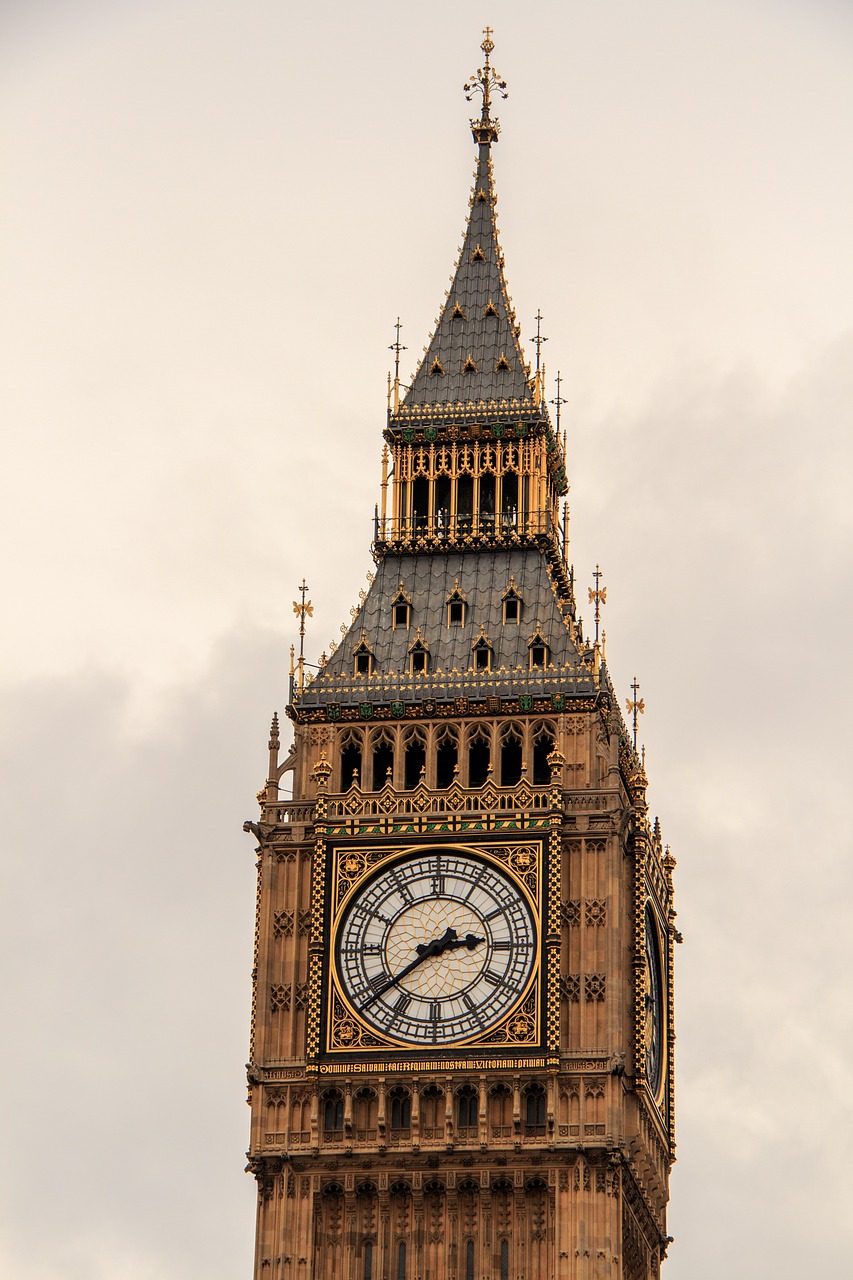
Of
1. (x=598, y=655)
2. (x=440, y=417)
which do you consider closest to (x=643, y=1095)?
(x=598, y=655)

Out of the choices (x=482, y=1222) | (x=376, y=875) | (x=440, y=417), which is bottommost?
(x=482, y=1222)

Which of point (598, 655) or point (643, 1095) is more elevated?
point (598, 655)

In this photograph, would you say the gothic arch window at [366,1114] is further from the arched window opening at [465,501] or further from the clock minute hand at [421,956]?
the arched window opening at [465,501]

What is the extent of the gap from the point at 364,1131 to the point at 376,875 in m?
5.66

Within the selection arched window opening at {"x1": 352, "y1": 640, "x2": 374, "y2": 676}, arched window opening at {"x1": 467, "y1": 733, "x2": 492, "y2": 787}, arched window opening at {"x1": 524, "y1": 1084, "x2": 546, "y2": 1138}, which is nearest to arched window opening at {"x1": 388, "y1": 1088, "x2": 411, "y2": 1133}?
arched window opening at {"x1": 524, "y1": 1084, "x2": 546, "y2": 1138}

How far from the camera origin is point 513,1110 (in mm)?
100125

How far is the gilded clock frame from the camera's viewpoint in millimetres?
100750

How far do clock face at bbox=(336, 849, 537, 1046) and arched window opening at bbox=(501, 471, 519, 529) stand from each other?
970cm

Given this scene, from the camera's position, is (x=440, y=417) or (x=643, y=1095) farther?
(x=440, y=417)

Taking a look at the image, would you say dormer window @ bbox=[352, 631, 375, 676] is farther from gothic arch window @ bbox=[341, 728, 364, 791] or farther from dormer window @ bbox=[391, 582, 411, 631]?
gothic arch window @ bbox=[341, 728, 364, 791]

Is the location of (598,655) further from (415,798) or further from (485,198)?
(485,198)

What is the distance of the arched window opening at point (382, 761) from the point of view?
343ft

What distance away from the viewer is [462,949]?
102 meters

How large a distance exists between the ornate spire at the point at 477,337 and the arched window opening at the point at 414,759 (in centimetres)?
931
